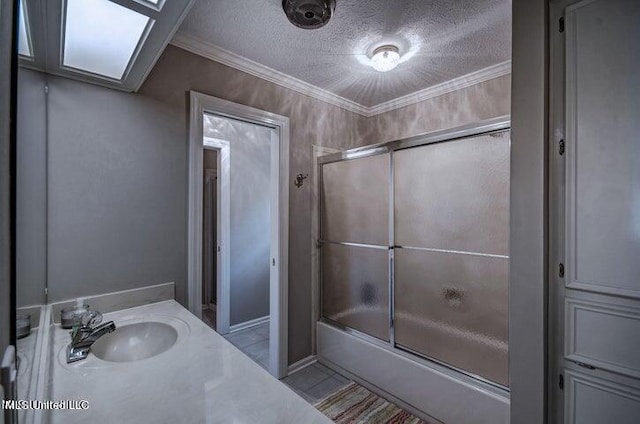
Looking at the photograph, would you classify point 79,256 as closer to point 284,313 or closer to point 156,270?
point 156,270

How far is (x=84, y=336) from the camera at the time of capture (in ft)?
3.59

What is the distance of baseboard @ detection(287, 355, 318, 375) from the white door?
71.9 inches

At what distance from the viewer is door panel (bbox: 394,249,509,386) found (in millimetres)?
1567

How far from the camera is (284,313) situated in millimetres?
2299

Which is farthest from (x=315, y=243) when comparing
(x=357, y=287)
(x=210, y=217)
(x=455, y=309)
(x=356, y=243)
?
(x=210, y=217)

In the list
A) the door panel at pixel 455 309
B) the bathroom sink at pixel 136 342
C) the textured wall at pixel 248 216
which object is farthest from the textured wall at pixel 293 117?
the bathroom sink at pixel 136 342

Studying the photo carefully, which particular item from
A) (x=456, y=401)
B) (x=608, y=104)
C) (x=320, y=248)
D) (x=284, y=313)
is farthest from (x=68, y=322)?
(x=608, y=104)

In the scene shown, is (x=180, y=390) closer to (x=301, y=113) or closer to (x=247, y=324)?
(x=301, y=113)

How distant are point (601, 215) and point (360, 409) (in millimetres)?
1804

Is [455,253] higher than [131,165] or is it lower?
lower

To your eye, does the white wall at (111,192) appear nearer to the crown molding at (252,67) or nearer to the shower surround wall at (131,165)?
the shower surround wall at (131,165)

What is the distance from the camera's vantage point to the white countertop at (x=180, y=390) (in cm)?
75

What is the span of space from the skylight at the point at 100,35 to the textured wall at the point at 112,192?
0.23 meters

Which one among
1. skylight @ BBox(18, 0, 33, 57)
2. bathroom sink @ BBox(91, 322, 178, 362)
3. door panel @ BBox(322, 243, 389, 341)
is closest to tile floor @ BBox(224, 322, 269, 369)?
door panel @ BBox(322, 243, 389, 341)
